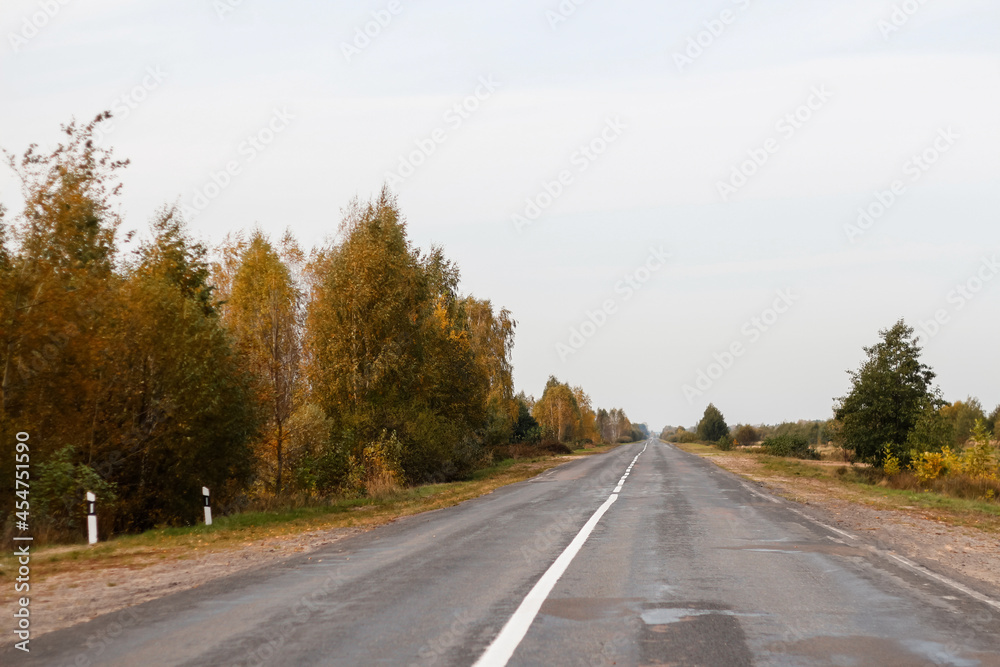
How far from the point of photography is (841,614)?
20.9ft

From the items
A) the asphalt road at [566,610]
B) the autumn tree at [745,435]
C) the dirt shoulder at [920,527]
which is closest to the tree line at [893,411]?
the dirt shoulder at [920,527]

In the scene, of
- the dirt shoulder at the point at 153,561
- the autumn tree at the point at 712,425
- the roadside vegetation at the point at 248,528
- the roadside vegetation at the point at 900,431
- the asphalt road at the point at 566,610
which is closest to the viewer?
the asphalt road at the point at 566,610

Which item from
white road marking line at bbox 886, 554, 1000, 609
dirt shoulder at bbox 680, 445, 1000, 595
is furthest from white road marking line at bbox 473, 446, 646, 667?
dirt shoulder at bbox 680, 445, 1000, 595

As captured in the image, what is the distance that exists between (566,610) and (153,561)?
6985 millimetres

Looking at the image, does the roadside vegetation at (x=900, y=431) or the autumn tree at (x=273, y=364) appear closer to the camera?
the autumn tree at (x=273, y=364)

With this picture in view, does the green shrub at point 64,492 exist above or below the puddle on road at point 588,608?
above

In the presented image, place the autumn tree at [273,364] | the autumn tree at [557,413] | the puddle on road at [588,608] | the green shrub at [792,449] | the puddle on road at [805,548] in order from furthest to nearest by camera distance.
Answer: the autumn tree at [557,413] < the green shrub at [792,449] < the autumn tree at [273,364] < the puddle on road at [805,548] < the puddle on road at [588,608]

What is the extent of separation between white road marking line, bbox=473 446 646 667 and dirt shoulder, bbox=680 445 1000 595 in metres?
4.31

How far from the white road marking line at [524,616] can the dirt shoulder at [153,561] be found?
3.77 meters

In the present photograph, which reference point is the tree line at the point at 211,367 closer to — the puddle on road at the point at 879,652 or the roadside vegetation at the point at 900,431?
the puddle on road at the point at 879,652

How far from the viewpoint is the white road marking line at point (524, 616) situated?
196 inches

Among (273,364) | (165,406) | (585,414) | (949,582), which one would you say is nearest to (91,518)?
(165,406)

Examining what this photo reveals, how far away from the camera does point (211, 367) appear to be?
18.3 m

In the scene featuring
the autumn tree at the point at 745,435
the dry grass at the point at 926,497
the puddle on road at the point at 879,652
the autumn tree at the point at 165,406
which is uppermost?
the autumn tree at the point at 165,406
